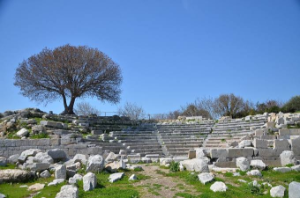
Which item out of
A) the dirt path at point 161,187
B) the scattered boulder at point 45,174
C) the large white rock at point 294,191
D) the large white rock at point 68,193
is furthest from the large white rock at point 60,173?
the large white rock at point 294,191

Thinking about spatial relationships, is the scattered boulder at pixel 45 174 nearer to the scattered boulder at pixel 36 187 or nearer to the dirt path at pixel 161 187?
the scattered boulder at pixel 36 187

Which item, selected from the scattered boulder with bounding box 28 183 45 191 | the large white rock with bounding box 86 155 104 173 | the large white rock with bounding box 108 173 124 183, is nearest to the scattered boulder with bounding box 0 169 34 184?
the scattered boulder with bounding box 28 183 45 191

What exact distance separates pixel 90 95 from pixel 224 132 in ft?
48.8

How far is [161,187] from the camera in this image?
8.59m

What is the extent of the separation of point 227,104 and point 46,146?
34.0 m

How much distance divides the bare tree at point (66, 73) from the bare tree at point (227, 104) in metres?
22.6

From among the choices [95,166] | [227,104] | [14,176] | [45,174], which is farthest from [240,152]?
[227,104]

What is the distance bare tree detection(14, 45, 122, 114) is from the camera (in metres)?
27.3

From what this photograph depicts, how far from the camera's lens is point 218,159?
12805 mm

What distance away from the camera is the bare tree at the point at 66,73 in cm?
2730

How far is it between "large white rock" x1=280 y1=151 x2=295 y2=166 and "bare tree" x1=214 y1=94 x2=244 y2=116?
31.4 meters

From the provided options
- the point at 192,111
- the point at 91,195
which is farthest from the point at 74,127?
the point at 192,111

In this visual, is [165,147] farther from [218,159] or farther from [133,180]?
[133,180]

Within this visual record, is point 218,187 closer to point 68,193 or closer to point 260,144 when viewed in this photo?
point 68,193
